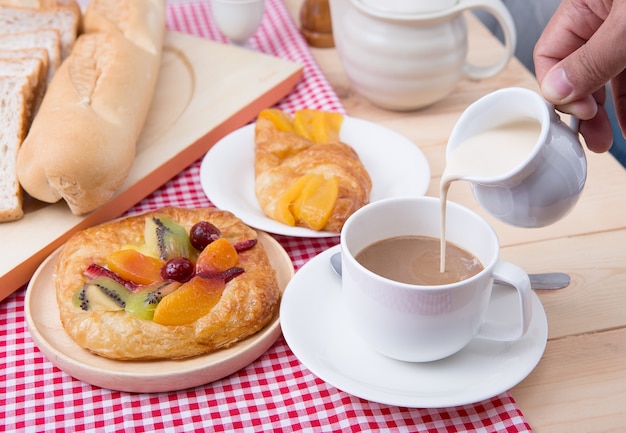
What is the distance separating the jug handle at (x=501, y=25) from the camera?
1.82 meters

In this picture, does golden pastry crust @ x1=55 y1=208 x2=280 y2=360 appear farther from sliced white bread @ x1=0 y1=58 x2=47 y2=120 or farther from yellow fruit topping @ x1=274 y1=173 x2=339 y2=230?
sliced white bread @ x1=0 y1=58 x2=47 y2=120

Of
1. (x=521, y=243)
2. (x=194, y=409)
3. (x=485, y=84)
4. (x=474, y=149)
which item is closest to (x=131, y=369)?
(x=194, y=409)

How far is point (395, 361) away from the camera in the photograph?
1154 mm

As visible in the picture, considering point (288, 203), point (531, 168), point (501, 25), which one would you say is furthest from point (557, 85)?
point (501, 25)

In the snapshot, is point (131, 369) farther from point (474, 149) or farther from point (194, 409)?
point (474, 149)

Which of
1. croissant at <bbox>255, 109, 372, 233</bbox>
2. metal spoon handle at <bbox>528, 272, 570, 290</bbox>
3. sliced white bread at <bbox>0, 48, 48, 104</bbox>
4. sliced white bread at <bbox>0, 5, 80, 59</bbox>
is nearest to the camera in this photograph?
metal spoon handle at <bbox>528, 272, 570, 290</bbox>

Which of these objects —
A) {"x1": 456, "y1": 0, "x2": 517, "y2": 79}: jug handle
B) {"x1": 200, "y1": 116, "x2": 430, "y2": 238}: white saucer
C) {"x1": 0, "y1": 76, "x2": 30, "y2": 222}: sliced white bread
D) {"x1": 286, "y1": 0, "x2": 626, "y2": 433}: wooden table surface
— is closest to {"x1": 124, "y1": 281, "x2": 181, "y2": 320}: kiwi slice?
{"x1": 200, "y1": 116, "x2": 430, "y2": 238}: white saucer

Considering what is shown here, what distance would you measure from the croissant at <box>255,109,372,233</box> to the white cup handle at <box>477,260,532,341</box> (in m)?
0.41

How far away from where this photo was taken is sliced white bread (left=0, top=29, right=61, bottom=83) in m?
1.94

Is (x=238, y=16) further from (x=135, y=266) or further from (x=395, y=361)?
(x=395, y=361)

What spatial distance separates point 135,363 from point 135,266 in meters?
0.17

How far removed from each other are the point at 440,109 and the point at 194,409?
1.18 meters

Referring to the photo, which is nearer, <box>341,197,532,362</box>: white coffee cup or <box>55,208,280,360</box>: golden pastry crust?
<box>341,197,532,362</box>: white coffee cup

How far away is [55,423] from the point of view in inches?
44.2
